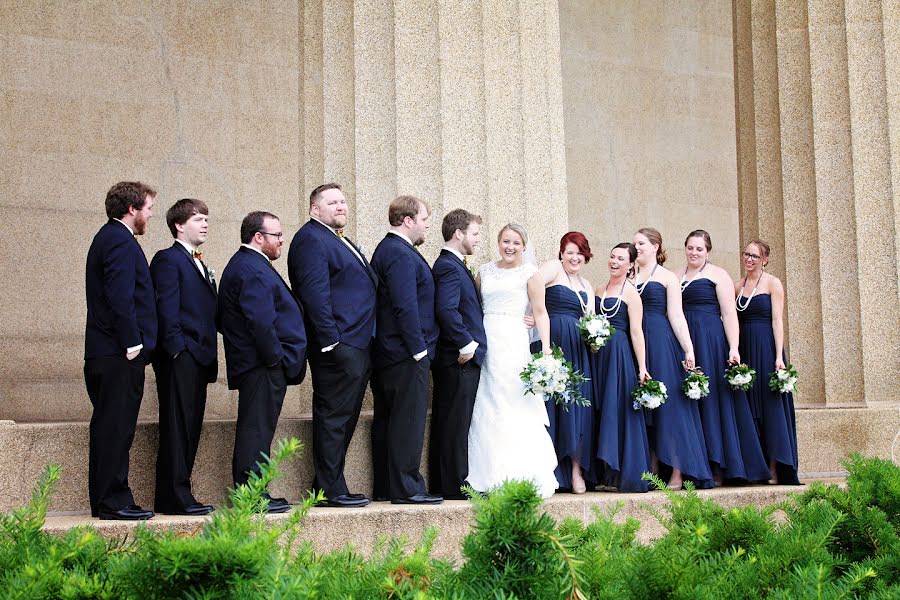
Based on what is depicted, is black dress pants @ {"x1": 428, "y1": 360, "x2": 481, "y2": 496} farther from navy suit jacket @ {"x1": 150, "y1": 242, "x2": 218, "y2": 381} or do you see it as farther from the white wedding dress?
navy suit jacket @ {"x1": 150, "y1": 242, "x2": 218, "y2": 381}

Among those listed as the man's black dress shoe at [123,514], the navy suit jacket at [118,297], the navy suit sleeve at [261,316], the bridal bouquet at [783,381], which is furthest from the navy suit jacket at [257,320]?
the bridal bouquet at [783,381]

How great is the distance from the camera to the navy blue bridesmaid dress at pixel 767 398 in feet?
33.7

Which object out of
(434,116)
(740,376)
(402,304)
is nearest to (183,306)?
(402,304)

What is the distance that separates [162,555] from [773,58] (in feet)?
42.3

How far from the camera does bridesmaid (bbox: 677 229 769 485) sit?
10.1 metres

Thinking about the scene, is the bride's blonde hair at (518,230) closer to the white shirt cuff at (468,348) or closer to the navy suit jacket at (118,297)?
the white shirt cuff at (468,348)

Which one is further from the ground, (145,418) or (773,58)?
(773,58)

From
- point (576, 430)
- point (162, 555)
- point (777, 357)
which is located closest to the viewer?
point (162, 555)

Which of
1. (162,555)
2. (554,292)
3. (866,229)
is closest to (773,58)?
(866,229)

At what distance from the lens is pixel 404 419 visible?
8.20 meters

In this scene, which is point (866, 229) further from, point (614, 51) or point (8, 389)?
point (8, 389)

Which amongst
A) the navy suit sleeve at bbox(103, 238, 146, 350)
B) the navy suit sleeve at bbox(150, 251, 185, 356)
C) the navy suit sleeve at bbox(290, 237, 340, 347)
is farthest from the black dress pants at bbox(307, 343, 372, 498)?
the navy suit sleeve at bbox(103, 238, 146, 350)

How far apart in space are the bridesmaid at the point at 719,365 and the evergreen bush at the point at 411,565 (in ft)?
24.2

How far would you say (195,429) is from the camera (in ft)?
24.5
